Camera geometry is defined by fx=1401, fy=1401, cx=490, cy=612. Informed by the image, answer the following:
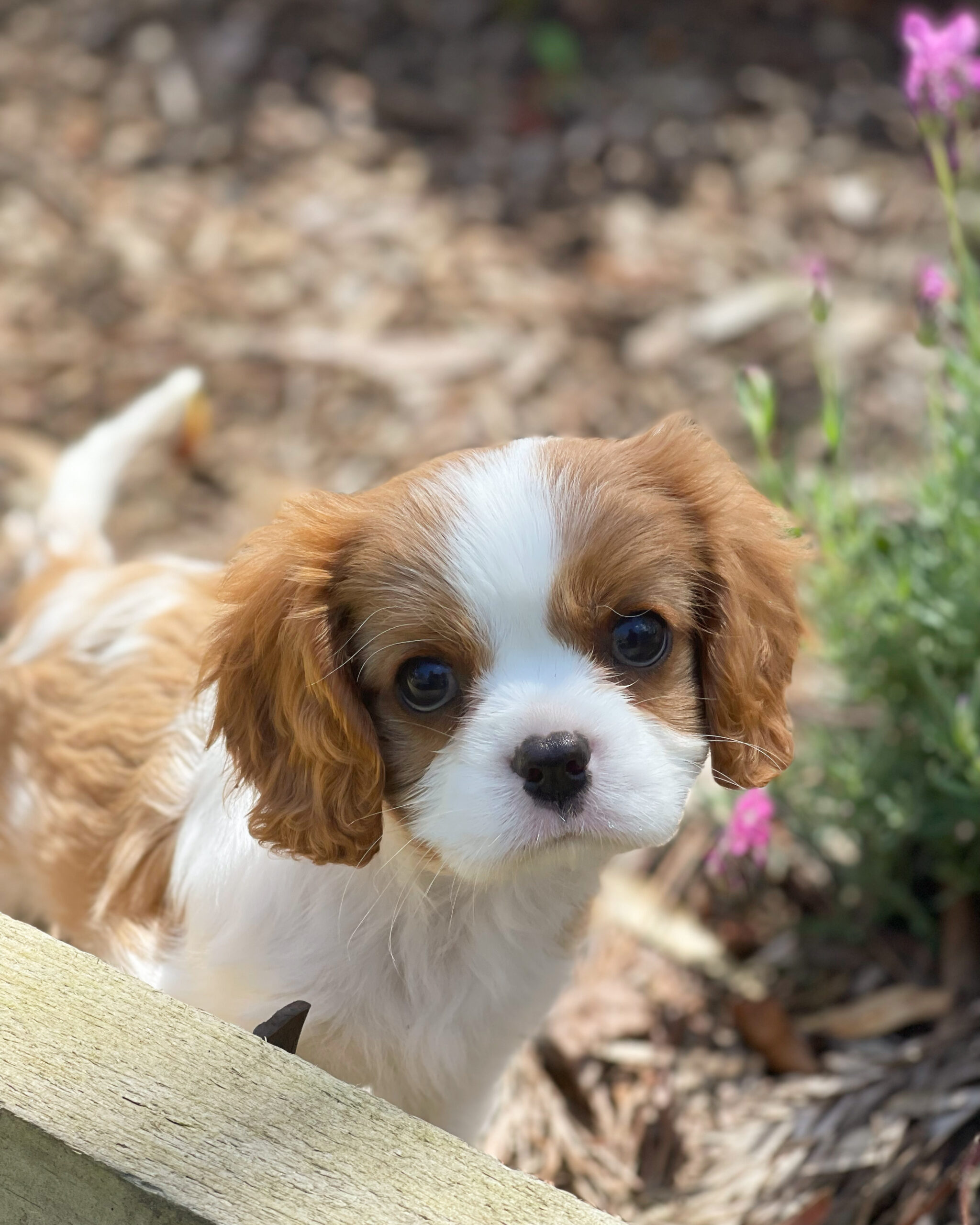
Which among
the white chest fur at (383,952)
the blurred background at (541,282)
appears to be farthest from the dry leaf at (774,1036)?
the white chest fur at (383,952)

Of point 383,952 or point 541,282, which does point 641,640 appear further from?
point 541,282

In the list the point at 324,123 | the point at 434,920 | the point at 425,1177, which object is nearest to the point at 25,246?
the point at 324,123

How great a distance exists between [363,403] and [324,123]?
1.58m

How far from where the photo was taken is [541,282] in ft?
17.9

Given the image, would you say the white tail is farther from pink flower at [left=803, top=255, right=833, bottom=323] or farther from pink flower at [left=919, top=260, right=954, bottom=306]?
pink flower at [left=919, top=260, right=954, bottom=306]

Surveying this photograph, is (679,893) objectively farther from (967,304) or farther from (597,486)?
(597,486)

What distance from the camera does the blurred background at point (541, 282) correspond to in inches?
136

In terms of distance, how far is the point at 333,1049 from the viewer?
238 cm

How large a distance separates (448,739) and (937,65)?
1.78m

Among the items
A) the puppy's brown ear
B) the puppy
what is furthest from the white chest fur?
the puppy's brown ear

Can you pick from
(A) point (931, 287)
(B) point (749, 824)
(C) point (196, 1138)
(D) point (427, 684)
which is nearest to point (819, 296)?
(A) point (931, 287)

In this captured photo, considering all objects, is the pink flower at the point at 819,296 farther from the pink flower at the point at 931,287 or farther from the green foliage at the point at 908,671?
the green foliage at the point at 908,671

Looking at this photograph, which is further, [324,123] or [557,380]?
[324,123]

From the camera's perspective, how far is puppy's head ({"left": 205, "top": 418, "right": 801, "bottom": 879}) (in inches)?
79.0
